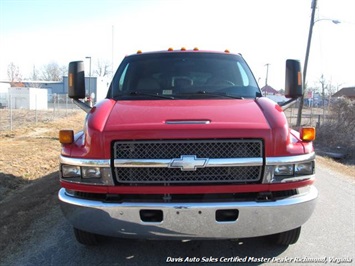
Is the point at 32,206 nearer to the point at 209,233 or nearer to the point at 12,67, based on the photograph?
the point at 209,233

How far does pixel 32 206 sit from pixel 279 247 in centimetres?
368

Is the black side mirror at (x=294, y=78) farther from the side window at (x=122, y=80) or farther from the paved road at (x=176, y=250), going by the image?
the side window at (x=122, y=80)

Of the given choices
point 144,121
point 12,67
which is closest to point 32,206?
point 144,121

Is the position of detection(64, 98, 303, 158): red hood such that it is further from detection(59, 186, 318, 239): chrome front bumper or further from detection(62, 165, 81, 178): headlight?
detection(59, 186, 318, 239): chrome front bumper

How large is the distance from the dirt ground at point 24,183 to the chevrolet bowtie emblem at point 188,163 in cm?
220

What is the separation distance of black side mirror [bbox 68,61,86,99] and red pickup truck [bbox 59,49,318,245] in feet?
3.29

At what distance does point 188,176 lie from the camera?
3.16 metres

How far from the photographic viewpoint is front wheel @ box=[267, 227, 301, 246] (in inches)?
145

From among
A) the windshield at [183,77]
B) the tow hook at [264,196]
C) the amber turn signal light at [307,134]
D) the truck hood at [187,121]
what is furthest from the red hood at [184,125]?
the windshield at [183,77]

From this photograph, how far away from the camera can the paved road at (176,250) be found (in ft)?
12.0

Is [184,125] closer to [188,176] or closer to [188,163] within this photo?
[188,163]

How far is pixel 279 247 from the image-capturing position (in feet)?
12.7

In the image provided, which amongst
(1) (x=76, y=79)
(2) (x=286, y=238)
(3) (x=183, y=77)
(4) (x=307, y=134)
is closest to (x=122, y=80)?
(1) (x=76, y=79)

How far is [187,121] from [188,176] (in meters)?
0.48
